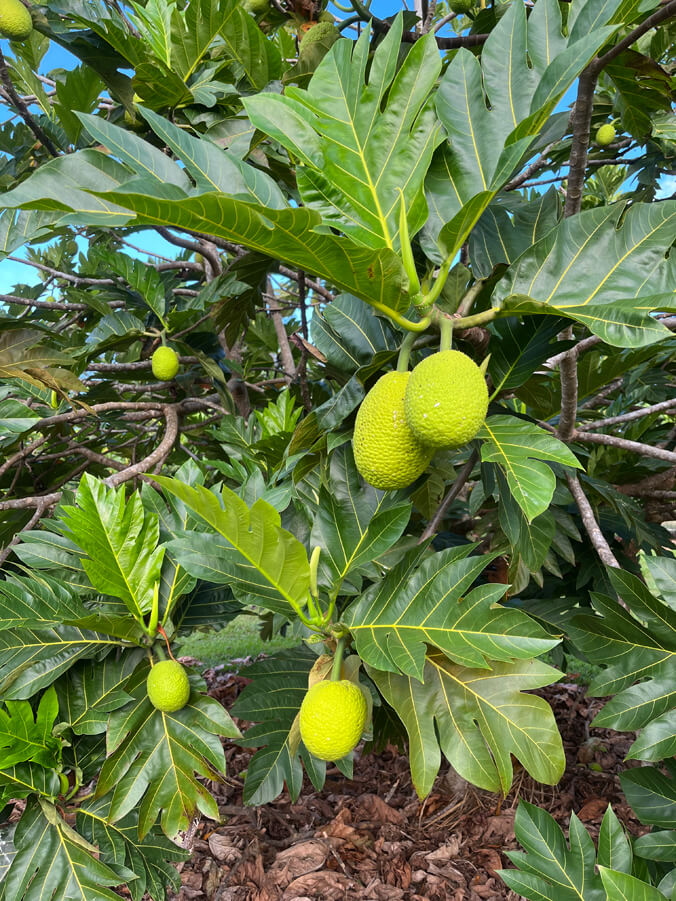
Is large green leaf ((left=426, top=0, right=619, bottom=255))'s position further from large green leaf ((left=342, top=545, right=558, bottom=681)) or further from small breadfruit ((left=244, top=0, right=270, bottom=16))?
small breadfruit ((left=244, top=0, right=270, bottom=16))

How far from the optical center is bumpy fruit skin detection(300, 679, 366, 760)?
898 mm

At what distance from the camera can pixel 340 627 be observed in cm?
102

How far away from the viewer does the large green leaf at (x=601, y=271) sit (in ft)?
2.38

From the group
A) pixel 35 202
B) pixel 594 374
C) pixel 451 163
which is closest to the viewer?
pixel 35 202

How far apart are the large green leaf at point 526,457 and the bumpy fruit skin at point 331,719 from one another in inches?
17.0

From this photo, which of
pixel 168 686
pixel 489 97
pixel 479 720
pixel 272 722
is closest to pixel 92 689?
pixel 168 686

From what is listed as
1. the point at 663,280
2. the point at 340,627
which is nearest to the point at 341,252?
Result: the point at 663,280

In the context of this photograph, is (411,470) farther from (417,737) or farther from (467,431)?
(417,737)

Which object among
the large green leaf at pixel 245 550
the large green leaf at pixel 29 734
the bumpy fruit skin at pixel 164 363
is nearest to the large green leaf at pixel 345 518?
the large green leaf at pixel 245 550

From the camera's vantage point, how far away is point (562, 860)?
3.32 ft

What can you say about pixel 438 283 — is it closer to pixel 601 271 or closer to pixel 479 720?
pixel 601 271

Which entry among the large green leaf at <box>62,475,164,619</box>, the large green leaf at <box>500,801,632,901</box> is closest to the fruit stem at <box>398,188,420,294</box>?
the large green leaf at <box>62,475,164,619</box>

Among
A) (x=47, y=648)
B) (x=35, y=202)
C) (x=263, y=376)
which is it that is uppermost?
(x=35, y=202)

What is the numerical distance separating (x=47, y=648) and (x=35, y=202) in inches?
37.7
